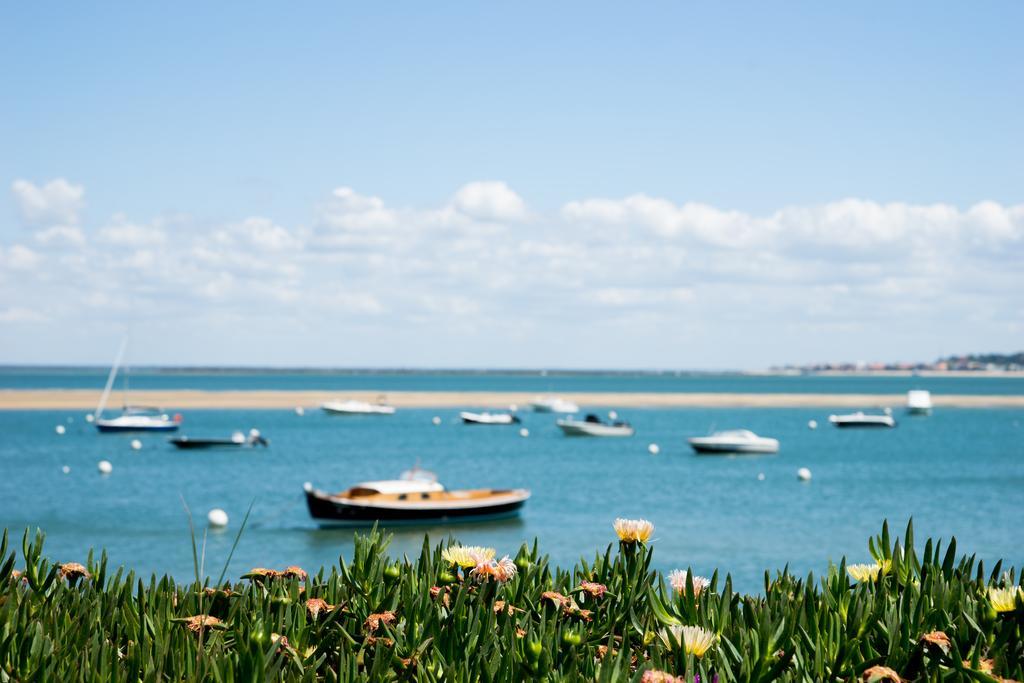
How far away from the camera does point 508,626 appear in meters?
3.32

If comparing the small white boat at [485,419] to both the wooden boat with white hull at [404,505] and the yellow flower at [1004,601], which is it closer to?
the wooden boat with white hull at [404,505]

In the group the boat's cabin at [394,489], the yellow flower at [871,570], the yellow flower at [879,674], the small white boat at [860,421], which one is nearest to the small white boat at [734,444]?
the small white boat at [860,421]

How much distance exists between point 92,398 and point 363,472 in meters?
103

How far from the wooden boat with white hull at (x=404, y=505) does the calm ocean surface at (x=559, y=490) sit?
2.41 ft

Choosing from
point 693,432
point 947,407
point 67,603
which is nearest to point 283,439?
point 693,432

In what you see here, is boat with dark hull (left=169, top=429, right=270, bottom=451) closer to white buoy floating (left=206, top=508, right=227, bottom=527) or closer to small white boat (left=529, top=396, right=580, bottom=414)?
white buoy floating (left=206, top=508, right=227, bottom=527)

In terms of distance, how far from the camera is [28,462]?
6097 cm

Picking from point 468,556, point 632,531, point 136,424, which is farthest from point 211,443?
point 632,531

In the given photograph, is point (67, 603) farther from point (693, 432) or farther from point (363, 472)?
point (693, 432)

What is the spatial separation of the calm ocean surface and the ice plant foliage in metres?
10.1

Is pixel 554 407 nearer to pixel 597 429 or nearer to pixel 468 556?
pixel 597 429

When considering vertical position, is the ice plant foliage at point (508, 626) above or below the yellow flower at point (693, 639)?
below

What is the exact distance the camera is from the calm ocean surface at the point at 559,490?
3519 centimetres

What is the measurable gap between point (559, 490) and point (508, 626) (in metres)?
48.6
